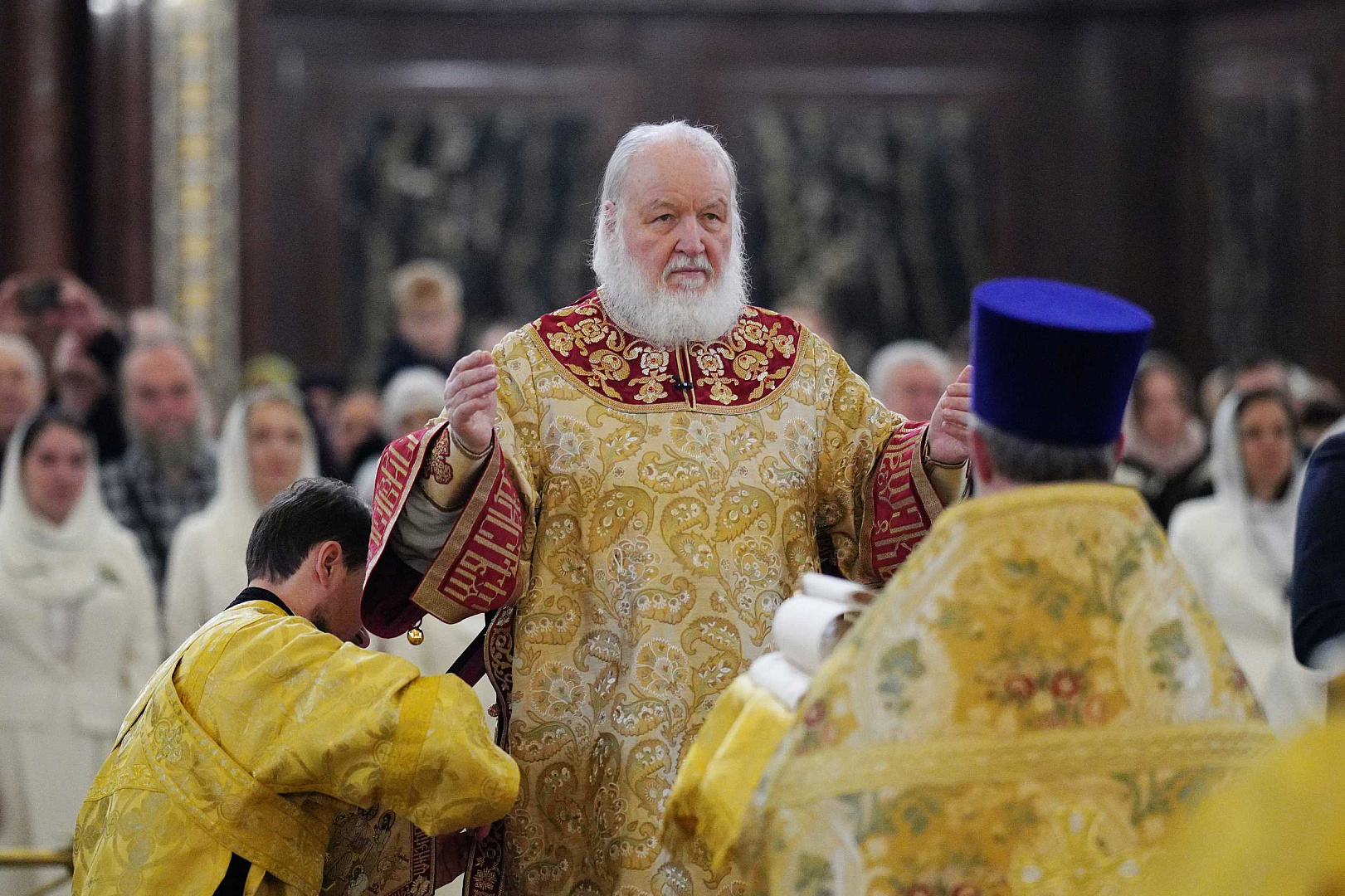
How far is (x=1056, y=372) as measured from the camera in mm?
2635

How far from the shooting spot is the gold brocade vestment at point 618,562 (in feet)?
11.8

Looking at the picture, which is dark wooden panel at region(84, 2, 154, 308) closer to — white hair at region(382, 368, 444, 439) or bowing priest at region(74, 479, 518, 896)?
white hair at region(382, 368, 444, 439)

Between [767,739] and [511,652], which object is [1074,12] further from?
[767,739]

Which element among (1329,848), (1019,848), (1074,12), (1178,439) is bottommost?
(1178,439)

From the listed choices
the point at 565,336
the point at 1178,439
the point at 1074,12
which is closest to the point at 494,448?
the point at 565,336

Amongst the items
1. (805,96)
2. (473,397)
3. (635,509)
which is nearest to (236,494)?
(635,509)

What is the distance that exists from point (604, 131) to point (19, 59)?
3568 millimetres

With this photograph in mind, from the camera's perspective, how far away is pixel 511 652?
3.78 meters

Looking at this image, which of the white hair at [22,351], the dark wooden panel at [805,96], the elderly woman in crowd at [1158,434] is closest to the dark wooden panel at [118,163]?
the dark wooden panel at [805,96]

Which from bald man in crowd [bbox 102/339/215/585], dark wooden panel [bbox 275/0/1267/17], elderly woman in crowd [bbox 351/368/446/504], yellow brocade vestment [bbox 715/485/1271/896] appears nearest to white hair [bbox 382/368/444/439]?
elderly woman in crowd [bbox 351/368/446/504]

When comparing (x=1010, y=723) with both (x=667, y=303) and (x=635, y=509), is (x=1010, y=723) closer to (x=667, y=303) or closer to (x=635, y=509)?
(x=635, y=509)

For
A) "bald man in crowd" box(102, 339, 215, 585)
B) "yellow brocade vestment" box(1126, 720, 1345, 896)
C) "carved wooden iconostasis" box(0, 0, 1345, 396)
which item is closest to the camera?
"yellow brocade vestment" box(1126, 720, 1345, 896)

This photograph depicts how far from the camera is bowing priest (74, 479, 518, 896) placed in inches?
128

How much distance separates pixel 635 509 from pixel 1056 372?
1.28 m
